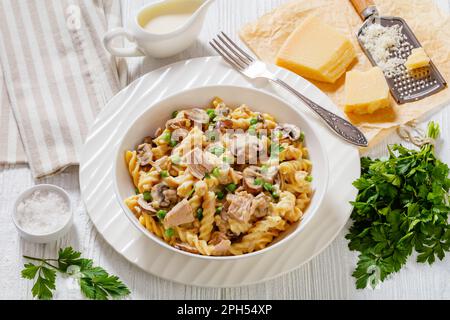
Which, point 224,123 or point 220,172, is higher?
point 224,123

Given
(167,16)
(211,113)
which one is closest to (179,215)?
(211,113)

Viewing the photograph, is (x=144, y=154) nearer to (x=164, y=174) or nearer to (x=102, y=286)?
(x=164, y=174)

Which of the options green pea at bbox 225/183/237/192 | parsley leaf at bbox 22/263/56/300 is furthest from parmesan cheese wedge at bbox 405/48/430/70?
parsley leaf at bbox 22/263/56/300

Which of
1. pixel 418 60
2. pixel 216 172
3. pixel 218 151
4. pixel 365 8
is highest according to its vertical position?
pixel 365 8

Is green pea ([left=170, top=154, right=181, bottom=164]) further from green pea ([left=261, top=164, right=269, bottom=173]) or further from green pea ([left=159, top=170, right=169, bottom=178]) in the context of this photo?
green pea ([left=261, top=164, right=269, bottom=173])

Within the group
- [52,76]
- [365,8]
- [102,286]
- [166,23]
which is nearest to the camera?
[102,286]

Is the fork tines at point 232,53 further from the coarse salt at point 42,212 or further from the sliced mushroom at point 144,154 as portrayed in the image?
the coarse salt at point 42,212

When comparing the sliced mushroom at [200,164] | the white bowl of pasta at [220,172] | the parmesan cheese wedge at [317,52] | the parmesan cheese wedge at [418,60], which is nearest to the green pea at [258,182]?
the white bowl of pasta at [220,172]
